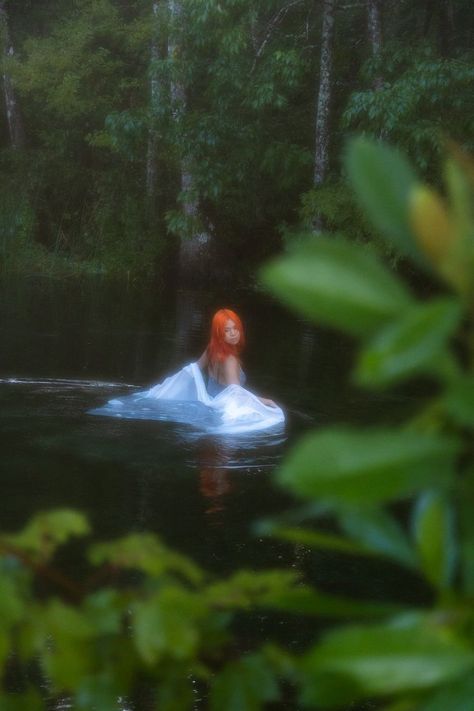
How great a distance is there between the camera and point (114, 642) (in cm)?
94

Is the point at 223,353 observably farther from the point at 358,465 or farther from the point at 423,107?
the point at 358,465

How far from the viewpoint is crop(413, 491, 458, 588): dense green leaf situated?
2.41 feet

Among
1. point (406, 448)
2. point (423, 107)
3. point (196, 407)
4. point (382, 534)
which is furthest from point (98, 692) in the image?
point (423, 107)

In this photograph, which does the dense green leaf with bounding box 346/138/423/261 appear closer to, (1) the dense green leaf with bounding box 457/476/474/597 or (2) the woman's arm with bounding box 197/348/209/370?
(1) the dense green leaf with bounding box 457/476/474/597

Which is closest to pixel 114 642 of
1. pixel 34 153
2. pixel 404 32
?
pixel 404 32

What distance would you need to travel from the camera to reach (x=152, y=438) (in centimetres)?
1042

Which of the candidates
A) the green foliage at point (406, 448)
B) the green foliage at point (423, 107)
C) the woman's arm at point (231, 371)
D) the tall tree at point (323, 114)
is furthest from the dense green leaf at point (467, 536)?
the tall tree at point (323, 114)

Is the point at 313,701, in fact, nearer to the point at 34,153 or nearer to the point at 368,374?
the point at 368,374

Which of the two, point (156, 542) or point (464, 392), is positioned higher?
point (464, 392)

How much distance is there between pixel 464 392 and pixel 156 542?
46cm

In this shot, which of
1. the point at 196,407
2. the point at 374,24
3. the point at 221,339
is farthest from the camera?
the point at 374,24

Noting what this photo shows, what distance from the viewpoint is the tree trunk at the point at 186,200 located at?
22781 millimetres

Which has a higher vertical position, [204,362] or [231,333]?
[231,333]

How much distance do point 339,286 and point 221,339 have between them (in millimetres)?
11548
